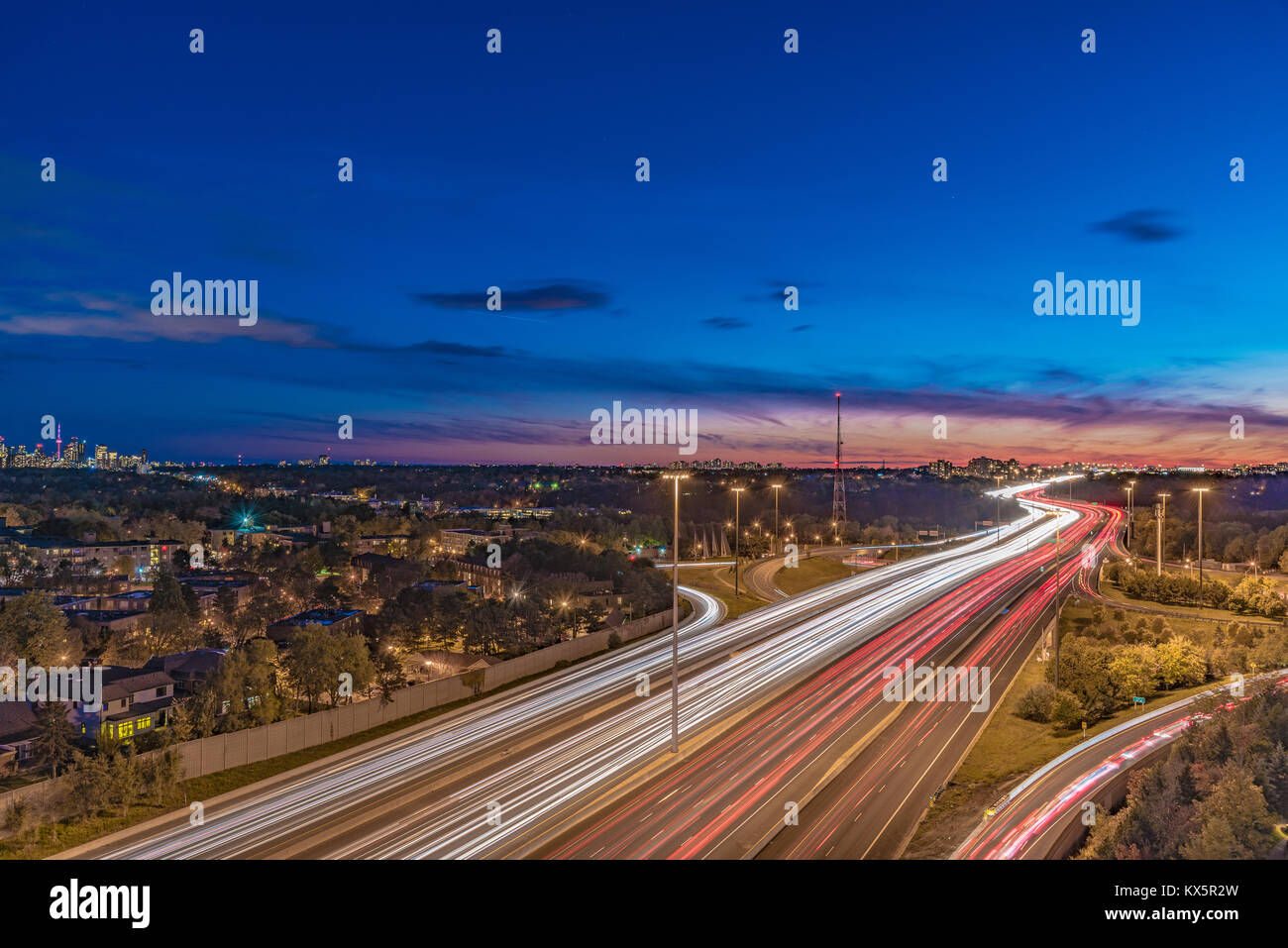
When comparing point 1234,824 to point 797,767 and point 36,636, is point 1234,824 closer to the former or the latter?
point 797,767

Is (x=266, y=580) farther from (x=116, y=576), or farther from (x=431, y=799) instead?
(x=431, y=799)

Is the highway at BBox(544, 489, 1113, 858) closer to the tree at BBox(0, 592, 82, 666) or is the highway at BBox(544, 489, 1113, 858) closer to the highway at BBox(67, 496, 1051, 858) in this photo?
the highway at BBox(67, 496, 1051, 858)

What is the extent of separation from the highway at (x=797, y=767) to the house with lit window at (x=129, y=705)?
16.9 m

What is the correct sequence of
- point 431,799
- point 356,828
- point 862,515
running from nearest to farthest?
point 356,828
point 431,799
point 862,515

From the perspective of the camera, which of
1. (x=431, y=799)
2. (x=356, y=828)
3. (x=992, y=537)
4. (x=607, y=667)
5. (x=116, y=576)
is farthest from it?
(x=992, y=537)

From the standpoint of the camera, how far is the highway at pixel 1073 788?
14367 millimetres

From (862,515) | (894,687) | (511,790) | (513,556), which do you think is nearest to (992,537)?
(862,515)

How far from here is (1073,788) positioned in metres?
16.9

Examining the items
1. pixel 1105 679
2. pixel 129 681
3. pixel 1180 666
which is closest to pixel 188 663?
pixel 129 681

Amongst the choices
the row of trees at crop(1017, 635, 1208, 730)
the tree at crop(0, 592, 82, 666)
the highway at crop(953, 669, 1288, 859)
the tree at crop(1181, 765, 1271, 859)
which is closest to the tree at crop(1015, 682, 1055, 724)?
the row of trees at crop(1017, 635, 1208, 730)

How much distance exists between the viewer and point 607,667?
28812 mm

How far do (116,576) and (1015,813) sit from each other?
2393 inches

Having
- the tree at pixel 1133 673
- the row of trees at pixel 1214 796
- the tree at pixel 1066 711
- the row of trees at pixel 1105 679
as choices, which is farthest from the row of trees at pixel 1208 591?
the row of trees at pixel 1214 796

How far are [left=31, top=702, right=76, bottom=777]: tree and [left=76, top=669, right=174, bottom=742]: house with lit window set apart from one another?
6.53 ft
